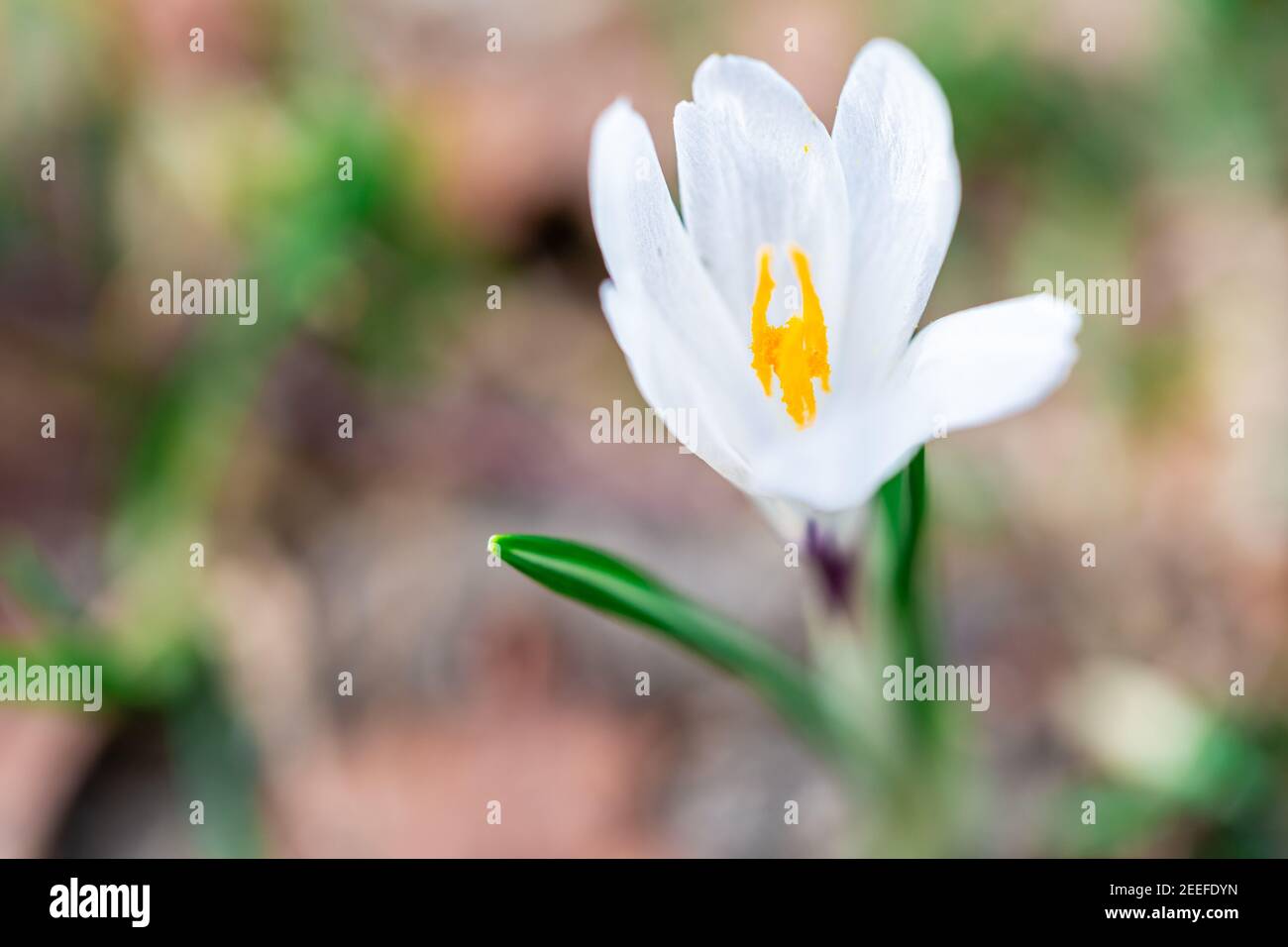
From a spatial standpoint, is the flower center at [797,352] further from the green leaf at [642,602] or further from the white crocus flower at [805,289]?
the green leaf at [642,602]

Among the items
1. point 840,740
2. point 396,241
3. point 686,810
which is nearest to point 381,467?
point 396,241

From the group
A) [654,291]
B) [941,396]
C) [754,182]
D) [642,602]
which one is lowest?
[642,602]

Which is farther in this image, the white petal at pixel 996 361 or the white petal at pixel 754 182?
the white petal at pixel 754 182

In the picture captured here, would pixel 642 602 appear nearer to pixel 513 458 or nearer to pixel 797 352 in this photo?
pixel 797 352

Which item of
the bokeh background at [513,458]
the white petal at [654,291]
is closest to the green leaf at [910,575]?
the white petal at [654,291]

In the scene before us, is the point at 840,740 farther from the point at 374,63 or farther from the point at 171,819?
the point at 374,63

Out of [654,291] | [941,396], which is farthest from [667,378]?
[941,396]
